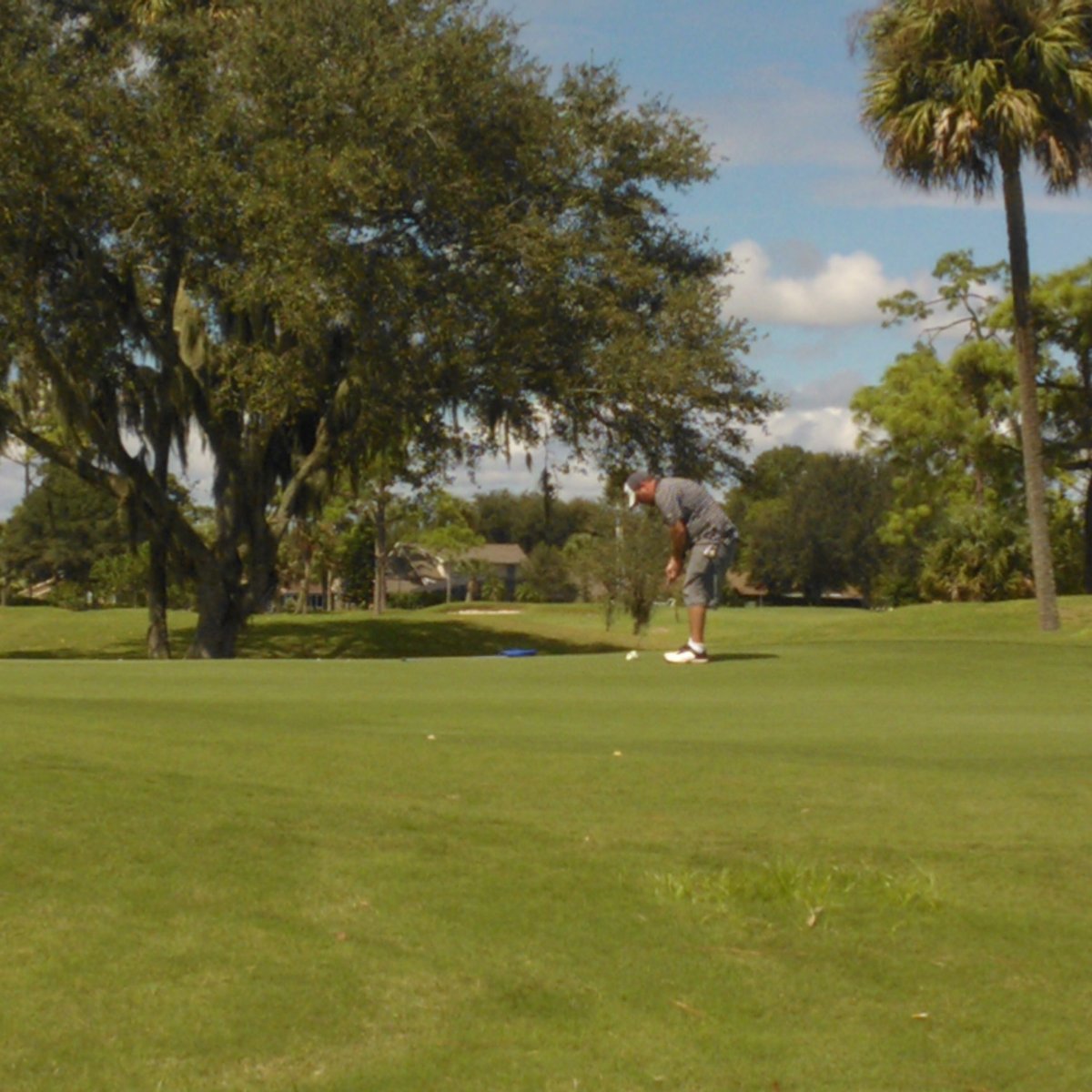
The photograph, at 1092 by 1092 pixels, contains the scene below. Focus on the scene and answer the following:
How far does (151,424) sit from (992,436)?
30298mm

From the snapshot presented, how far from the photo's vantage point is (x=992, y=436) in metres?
53.0

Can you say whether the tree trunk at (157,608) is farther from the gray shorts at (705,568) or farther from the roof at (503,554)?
the roof at (503,554)

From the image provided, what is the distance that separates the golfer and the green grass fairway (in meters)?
4.13

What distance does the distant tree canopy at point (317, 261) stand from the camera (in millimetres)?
27578

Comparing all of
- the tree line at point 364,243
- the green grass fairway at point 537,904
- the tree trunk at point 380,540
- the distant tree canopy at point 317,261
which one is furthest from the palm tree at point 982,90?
the tree trunk at point 380,540

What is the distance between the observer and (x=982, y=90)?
91.0 ft

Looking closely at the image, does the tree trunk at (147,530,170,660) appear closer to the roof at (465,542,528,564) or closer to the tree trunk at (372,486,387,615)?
the tree trunk at (372,486,387,615)

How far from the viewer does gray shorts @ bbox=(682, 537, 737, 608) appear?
14.4 meters

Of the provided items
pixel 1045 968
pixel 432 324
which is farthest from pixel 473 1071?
pixel 432 324

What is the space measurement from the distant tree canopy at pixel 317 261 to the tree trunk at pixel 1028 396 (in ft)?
17.9

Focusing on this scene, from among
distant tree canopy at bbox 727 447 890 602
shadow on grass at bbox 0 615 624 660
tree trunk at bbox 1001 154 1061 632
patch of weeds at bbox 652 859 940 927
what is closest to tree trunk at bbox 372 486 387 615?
shadow on grass at bbox 0 615 624 660

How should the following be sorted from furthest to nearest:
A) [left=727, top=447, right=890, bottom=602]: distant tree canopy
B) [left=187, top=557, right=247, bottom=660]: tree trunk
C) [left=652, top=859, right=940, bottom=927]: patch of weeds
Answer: [left=727, top=447, right=890, bottom=602]: distant tree canopy → [left=187, top=557, right=247, bottom=660]: tree trunk → [left=652, top=859, right=940, bottom=927]: patch of weeds

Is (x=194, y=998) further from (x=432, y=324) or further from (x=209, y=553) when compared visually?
(x=209, y=553)

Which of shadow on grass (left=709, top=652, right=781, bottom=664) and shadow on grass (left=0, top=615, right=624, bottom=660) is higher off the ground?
shadow on grass (left=709, top=652, right=781, bottom=664)
